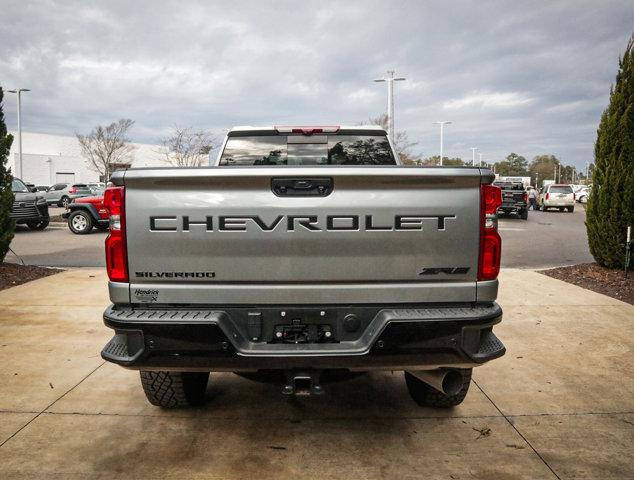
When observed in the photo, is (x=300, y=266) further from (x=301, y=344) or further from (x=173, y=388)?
(x=173, y=388)

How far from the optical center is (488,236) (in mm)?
2875

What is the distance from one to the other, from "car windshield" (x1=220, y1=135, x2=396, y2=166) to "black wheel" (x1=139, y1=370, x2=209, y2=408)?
1.86 m

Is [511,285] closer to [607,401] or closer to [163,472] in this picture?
[607,401]

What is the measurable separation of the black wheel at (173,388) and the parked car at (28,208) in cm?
1589

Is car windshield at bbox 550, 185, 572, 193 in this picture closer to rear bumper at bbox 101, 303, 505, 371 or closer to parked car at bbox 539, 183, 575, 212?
parked car at bbox 539, 183, 575, 212

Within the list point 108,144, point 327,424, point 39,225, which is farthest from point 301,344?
point 108,144

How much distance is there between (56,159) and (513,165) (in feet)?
430

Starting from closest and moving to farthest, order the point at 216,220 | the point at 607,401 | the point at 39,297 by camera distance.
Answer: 1. the point at 216,220
2. the point at 607,401
3. the point at 39,297

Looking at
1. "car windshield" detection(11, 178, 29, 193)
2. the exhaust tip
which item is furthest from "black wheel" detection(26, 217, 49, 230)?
the exhaust tip

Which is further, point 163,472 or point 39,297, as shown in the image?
point 39,297

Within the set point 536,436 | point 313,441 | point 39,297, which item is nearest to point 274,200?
point 313,441

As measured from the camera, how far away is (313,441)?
339cm

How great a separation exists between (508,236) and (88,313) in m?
14.0

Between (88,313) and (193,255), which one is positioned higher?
(193,255)
